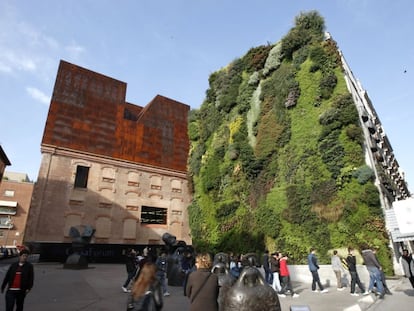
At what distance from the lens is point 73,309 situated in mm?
7094

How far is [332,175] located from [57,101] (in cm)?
2670

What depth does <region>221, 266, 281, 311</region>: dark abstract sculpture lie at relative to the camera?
3221 millimetres

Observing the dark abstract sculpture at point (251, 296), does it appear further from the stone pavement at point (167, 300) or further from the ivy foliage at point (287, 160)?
the ivy foliage at point (287, 160)

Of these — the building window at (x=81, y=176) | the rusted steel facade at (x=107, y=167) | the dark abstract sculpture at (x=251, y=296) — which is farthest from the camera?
the building window at (x=81, y=176)

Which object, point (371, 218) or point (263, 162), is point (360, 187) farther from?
point (263, 162)

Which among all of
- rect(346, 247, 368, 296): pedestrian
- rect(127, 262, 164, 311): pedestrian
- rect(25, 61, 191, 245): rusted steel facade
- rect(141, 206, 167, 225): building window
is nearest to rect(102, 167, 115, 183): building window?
rect(25, 61, 191, 245): rusted steel facade

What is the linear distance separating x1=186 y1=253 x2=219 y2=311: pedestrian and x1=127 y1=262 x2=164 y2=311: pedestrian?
1.96 ft

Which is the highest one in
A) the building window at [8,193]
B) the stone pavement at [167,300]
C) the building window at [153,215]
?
the building window at [8,193]

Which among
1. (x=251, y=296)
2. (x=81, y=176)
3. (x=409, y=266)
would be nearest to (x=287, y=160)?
(x=409, y=266)

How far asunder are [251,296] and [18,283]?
16.2 feet

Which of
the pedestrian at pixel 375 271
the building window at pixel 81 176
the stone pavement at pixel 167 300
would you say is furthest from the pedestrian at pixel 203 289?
the building window at pixel 81 176

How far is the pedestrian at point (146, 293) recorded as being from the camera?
3414 mm

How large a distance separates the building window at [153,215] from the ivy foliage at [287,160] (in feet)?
18.5

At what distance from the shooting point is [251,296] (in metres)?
3.26
